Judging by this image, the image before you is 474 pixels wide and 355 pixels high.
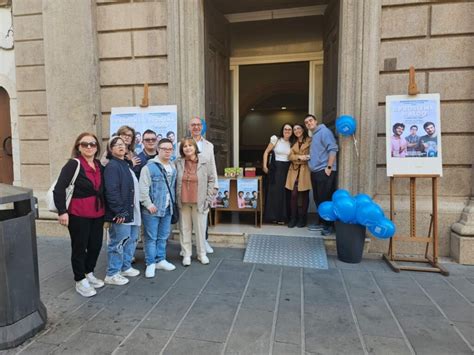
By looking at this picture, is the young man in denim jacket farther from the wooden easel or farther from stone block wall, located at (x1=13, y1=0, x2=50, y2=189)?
stone block wall, located at (x1=13, y1=0, x2=50, y2=189)

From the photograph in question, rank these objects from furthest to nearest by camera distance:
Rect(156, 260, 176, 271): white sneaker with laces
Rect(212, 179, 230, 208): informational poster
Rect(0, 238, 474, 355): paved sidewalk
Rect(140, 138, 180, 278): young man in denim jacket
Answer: Rect(212, 179, 230, 208): informational poster < Rect(156, 260, 176, 271): white sneaker with laces < Rect(140, 138, 180, 278): young man in denim jacket < Rect(0, 238, 474, 355): paved sidewalk

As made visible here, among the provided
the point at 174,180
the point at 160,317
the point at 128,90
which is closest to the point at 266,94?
the point at 128,90

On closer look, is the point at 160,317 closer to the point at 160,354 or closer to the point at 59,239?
the point at 160,354

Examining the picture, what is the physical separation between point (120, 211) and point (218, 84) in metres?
3.60

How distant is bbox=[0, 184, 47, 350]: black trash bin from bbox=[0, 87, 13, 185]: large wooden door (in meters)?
4.31

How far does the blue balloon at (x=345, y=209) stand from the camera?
414 cm

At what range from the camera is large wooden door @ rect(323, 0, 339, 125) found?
5.13 meters

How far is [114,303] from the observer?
325 cm

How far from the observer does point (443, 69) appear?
445cm

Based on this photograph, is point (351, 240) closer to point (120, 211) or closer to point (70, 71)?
point (120, 211)

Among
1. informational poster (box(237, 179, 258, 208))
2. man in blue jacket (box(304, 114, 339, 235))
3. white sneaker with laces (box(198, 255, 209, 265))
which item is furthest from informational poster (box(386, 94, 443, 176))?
white sneaker with laces (box(198, 255, 209, 265))

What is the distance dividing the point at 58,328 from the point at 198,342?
126 cm

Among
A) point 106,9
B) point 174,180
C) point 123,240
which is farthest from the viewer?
point 106,9

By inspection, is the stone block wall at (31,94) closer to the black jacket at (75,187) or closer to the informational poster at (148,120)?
the informational poster at (148,120)
